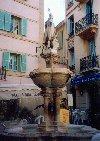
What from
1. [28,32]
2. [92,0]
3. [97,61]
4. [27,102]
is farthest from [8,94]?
[92,0]

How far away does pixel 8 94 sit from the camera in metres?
16.1

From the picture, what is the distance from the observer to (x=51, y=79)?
353 inches

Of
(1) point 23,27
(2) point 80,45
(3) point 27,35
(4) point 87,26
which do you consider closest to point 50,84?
(1) point 23,27

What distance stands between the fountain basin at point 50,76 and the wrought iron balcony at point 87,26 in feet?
47.6

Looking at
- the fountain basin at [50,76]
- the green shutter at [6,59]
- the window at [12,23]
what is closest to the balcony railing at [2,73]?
the green shutter at [6,59]

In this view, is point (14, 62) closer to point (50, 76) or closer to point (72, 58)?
point (72, 58)

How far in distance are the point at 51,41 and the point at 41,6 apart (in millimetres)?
14682

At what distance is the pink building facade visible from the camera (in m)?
20.5

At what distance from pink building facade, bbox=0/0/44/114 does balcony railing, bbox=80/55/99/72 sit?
12.7ft

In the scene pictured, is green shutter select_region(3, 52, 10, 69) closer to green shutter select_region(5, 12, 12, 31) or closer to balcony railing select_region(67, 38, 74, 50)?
green shutter select_region(5, 12, 12, 31)

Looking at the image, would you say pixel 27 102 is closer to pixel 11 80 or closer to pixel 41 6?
pixel 11 80

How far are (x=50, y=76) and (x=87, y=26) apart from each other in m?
15.1

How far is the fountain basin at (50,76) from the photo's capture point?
891 cm

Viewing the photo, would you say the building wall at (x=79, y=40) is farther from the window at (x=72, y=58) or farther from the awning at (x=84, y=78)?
the awning at (x=84, y=78)
